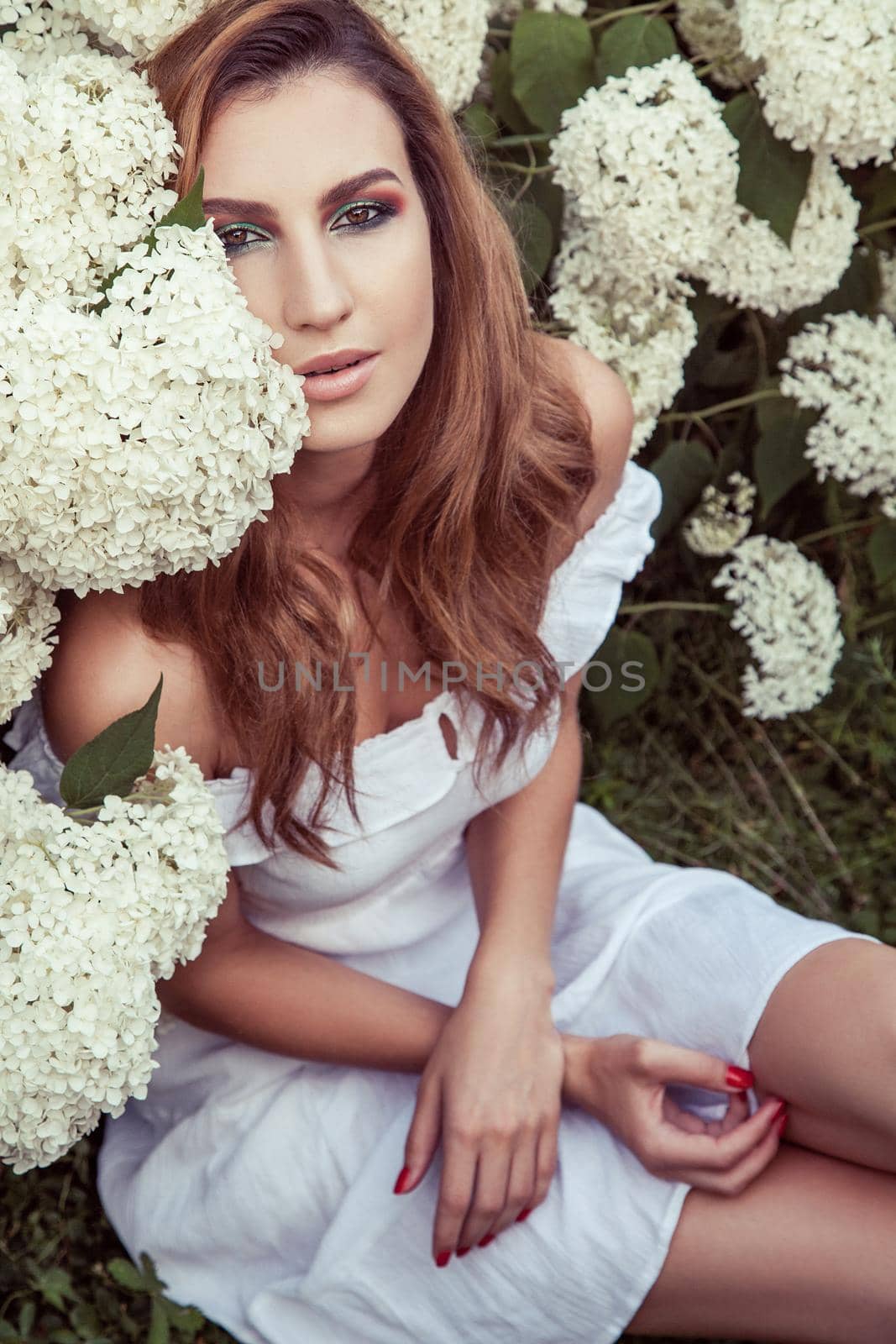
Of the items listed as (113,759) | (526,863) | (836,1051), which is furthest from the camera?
(526,863)

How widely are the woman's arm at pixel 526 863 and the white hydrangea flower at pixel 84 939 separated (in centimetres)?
66

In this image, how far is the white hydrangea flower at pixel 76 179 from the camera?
1318 mm

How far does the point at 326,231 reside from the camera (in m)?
1.53

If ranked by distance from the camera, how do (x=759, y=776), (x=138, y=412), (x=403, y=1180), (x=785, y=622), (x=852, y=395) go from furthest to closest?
(x=759, y=776) < (x=785, y=622) < (x=852, y=395) < (x=403, y=1180) < (x=138, y=412)

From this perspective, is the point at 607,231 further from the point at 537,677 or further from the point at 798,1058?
the point at 798,1058

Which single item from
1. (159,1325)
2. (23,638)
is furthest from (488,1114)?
(23,638)

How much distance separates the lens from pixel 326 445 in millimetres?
1589

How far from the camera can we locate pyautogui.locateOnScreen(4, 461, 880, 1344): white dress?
6.08 ft

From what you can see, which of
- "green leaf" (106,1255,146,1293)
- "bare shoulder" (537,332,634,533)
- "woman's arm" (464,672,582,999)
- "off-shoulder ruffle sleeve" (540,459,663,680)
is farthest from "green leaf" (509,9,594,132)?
"green leaf" (106,1255,146,1293)

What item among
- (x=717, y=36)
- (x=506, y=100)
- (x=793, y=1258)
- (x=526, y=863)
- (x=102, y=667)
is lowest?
(x=793, y=1258)

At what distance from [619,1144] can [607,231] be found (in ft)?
4.66

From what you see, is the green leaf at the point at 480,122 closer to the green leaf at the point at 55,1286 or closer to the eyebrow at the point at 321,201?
the eyebrow at the point at 321,201

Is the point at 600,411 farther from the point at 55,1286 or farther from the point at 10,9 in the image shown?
the point at 55,1286

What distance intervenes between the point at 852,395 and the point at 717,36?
69 centimetres
